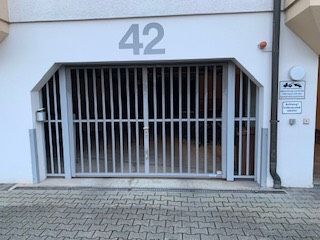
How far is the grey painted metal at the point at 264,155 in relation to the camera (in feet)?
16.5

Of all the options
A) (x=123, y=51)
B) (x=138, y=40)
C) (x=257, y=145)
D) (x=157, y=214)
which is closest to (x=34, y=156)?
(x=123, y=51)

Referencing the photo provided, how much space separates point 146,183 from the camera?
214 inches

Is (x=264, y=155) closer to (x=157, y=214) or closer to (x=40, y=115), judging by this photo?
(x=157, y=214)

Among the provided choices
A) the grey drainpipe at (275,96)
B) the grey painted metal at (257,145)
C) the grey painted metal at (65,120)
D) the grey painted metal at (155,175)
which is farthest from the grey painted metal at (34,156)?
the grey drainpipe at (275,96)

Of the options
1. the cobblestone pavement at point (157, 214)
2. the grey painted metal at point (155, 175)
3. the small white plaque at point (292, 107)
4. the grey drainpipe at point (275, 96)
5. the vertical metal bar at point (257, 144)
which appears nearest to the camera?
the cobblestone pavement at point (157, 214)

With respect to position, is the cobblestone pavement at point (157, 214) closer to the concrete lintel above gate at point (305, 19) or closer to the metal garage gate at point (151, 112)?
the metal garage gate at point (151, 112)

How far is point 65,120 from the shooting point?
5.54 meters

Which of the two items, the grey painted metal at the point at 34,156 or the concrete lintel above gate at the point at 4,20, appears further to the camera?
the grey painted metal at the point at 34,156

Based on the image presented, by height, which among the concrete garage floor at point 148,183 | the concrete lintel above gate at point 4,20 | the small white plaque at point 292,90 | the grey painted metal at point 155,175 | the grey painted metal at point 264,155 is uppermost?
the concrete lintel above gate at point 4,20

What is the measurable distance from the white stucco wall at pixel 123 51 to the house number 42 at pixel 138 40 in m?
0.07

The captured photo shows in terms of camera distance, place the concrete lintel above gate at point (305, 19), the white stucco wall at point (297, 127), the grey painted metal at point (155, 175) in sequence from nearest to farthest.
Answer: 1. the concrete lintel above gate at point (305, 19)
2. the white stucco wall at point (297, 127)
3. the grey painted metal at point (155, 175)

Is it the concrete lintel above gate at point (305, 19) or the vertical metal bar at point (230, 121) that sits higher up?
the concrete lintel above gate at point (305, 19)

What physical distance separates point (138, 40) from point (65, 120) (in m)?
2.02

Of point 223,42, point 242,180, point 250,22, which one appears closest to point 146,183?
point 242,180
